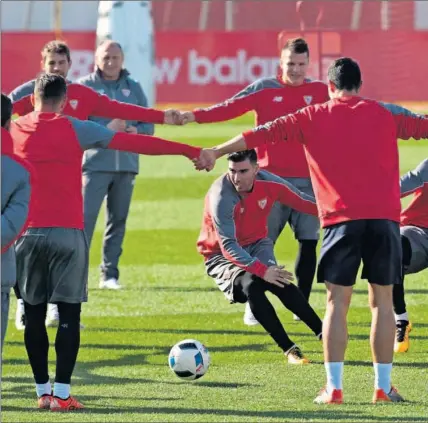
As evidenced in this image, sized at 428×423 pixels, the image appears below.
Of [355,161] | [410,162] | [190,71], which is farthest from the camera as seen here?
[190,71]

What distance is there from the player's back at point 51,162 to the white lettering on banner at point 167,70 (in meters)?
25.8

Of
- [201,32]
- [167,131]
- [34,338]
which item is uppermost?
[201,32]

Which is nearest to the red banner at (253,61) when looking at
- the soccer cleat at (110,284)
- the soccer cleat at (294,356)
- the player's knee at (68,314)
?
the soccer cleat at (110,284)

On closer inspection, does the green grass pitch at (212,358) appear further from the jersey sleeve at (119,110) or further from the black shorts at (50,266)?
the jersey sleeve at (119,110)

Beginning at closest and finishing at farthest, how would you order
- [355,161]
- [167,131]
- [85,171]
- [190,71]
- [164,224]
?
1. [355,161]
2. [85,171]
3. [164,224]
4. [167,131]
5. [190,71]

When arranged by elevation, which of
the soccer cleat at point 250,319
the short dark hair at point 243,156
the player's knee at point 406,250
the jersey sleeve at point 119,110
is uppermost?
the jersey sleeve at point 119,110

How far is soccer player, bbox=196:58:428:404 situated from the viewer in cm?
759

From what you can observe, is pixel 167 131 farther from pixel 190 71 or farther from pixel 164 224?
pixel 164 224

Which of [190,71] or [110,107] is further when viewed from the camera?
[190,71]

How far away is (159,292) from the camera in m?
12.9

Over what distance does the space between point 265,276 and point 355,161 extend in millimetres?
1728

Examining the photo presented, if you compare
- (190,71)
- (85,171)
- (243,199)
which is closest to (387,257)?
(243,199)

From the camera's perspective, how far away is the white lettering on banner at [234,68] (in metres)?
33.1

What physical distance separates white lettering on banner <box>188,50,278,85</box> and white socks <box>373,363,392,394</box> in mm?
25708
